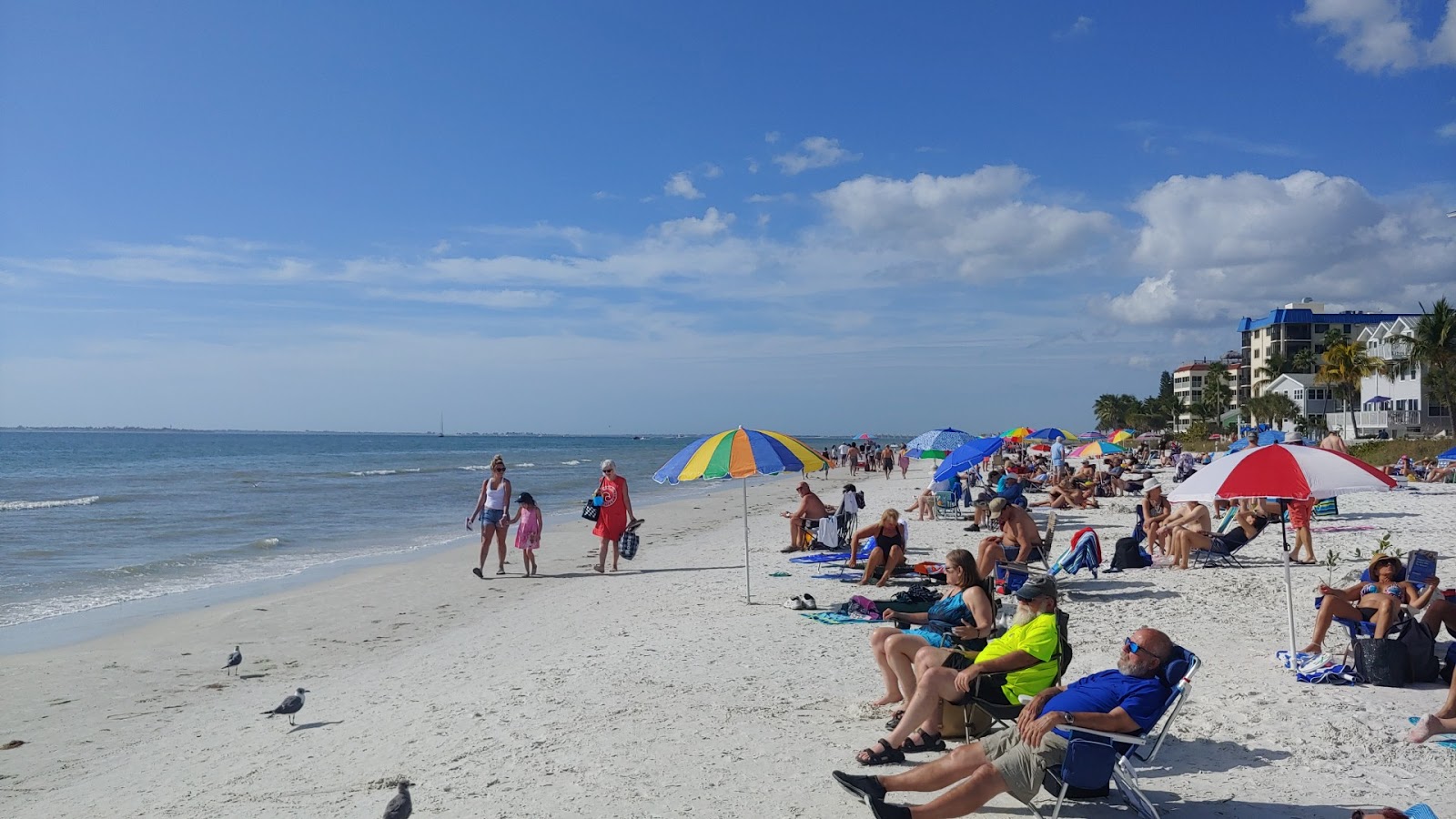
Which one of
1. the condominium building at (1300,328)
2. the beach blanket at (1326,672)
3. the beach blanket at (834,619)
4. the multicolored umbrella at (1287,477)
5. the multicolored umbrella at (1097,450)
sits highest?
the condominium building at (1300,328)

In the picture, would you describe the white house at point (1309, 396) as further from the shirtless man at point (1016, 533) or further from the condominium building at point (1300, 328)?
the shirtless man at point (1016, 533)

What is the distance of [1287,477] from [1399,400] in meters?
59.3

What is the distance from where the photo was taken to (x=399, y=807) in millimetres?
4266

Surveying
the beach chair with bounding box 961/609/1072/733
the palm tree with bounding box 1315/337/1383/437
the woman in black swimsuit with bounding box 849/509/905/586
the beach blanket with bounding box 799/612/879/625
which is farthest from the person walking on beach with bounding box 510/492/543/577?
the palm tree with bounding box 1315/337/1383/437

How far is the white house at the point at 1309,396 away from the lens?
2543 inches

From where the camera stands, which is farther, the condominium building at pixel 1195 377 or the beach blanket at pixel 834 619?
the condominium building at pixel 1195 377

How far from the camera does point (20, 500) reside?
100.0 feet

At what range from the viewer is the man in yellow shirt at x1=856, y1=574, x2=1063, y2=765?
4.81 m

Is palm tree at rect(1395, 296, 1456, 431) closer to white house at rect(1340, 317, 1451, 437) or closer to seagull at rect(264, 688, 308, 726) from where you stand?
white house at rect(1340, 317, 1451, 437)

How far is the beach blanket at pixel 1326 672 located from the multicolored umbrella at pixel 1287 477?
0.19 metres

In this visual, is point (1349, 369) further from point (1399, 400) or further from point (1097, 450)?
point (1097, 450)

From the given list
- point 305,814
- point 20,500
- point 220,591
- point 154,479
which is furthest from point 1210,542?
point 154,479

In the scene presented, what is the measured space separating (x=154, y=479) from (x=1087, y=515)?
4059 cm

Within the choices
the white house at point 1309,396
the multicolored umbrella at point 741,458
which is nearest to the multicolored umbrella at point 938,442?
the multicolored umbrella at point 741,458
